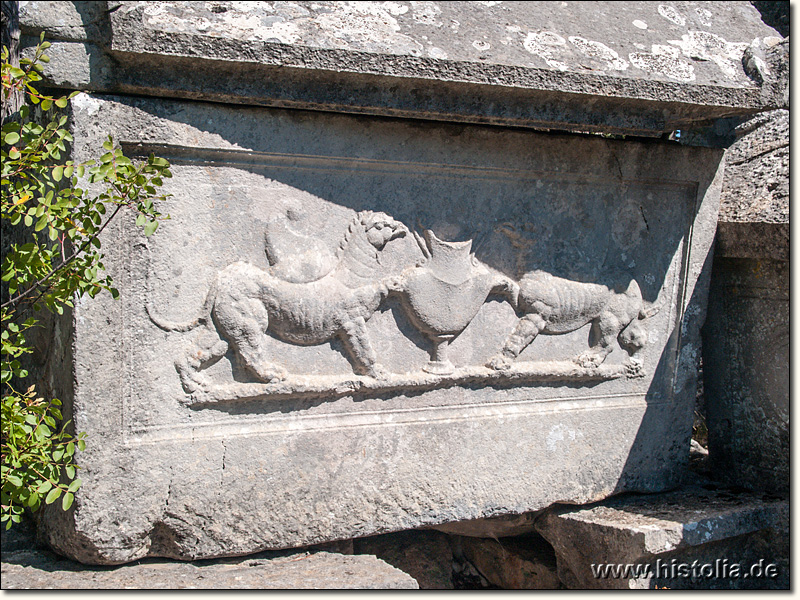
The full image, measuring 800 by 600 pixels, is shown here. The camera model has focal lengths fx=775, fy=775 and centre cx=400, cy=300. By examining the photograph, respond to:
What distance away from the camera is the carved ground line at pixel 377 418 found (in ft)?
8.63

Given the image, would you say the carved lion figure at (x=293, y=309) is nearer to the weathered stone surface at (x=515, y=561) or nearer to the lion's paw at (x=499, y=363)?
the lion's paw at (x=499, y=363)

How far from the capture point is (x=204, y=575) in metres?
Result: 2.71

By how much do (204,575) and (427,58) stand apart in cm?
189

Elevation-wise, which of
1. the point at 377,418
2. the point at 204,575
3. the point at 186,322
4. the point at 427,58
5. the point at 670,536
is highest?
the point at 427,58

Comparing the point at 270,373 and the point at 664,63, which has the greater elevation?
the point at 664,63

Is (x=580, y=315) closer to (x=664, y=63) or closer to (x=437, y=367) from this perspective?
(x=437, y=367)

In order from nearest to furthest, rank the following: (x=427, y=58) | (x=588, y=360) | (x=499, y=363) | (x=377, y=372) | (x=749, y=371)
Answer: (x=427, y=58) → (x=377, y=372) → (x=499, y=363) → (x=588, y=360) → (x=749, y=371)

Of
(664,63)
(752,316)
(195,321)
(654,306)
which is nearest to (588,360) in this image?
(654,306)

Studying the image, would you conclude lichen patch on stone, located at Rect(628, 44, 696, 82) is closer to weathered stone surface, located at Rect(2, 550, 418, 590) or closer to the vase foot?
the vase foot

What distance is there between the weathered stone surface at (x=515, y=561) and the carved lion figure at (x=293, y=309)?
4.25ft

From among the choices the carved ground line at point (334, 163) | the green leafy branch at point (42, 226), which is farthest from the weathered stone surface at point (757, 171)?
the green leafy branch at point (42, 226)

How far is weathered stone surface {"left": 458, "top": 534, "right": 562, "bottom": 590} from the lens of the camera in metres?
3.43

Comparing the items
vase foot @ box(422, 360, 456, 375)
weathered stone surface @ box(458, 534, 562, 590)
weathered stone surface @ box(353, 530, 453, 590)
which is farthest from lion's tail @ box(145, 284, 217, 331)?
weathered stone surface @ box(458, 534, 562, 590)

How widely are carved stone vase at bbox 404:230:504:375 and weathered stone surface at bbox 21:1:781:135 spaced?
51cm
